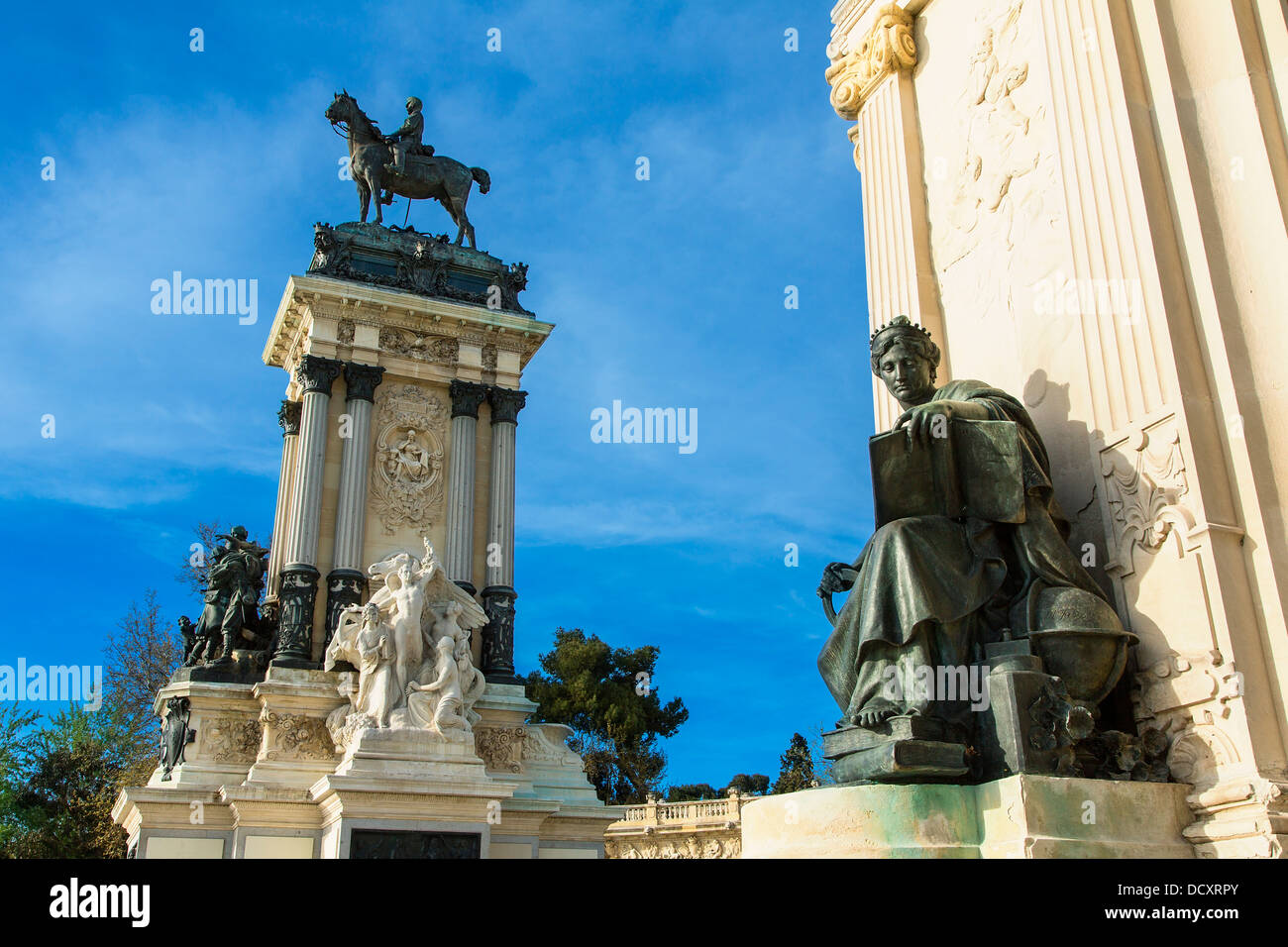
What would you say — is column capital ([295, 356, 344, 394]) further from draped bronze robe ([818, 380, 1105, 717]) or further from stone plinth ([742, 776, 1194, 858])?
stone plinth ([742, 776, 1194, 858])

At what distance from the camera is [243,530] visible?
23812 mm

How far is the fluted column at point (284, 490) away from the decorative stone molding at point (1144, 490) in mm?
20523

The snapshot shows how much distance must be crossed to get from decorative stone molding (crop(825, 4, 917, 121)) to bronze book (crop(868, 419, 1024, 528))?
4.05m

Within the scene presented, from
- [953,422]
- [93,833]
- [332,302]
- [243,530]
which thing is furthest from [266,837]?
[953,422]

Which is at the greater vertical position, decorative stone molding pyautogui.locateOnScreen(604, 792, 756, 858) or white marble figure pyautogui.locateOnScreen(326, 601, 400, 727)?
white marble figure pyautogui.locateOnScreen(326, 601, 400, 727)

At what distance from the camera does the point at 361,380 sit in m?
25.3

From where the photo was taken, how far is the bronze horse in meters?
27.8

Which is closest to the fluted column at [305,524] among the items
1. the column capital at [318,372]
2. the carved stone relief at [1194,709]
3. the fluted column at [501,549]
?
the column capital at [318,372]

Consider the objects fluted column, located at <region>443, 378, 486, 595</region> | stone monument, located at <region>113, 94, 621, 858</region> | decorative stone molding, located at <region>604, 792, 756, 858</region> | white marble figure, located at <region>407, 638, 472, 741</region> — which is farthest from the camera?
decorative stone molding, located at <region>604, 792, 756, 858</region>

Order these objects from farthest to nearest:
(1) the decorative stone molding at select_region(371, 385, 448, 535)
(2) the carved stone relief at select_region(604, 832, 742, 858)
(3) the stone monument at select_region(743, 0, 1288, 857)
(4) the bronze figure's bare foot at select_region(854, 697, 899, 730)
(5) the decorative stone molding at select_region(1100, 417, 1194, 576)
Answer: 1. (2) the carved stone relief at select_region(604, 832, 742, 858)
2. (1) the decorative stone molding at select_region(371, 385, 448, 535)
3. (5) the decorative stone molding at select_region(1100, 417, 1194, 576)
4. (4) the bronze figure's bare foot at select_region(854, 697, 899, 730)
5. (3) the stone monument at select_region(743, 0, 1288, 857)

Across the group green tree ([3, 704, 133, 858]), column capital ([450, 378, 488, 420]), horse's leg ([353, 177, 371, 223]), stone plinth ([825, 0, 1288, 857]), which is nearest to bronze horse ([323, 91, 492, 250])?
horse's leg ([353, 177, 371, 223])

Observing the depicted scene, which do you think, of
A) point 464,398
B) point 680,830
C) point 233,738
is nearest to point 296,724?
point 233,738

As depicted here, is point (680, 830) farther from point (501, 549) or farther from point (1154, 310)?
point (1154, 310)

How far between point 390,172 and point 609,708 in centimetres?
2632
